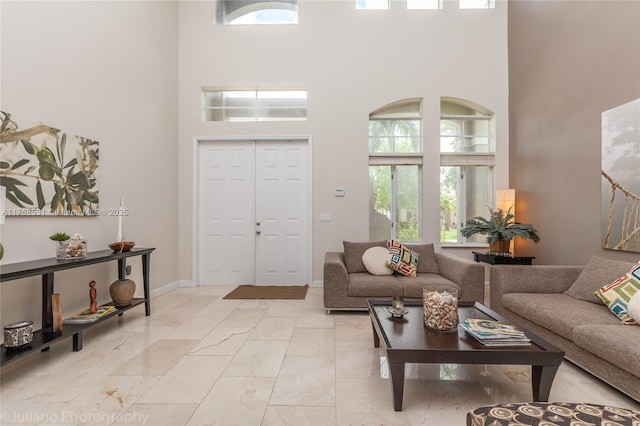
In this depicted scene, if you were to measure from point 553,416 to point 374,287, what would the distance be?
2228 millimetres

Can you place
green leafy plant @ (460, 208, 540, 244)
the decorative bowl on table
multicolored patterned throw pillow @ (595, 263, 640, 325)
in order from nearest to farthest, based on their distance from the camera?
multicolored patterned throw pillow @ (595, 263, 640, 325), the decorative bowl on table, green leafy plant @ (460, 208, 540, 244)

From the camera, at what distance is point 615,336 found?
1.81m

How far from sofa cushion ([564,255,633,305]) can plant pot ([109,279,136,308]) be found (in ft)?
13.8

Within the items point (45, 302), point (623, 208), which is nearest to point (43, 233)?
point (45, 302)

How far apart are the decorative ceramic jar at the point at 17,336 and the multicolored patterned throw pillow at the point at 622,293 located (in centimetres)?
410

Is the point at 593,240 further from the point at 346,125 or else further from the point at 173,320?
the point at 173,320

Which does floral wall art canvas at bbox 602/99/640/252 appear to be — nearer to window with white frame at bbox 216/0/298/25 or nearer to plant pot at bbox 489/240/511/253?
plant pot at bbox 489/240/511/253

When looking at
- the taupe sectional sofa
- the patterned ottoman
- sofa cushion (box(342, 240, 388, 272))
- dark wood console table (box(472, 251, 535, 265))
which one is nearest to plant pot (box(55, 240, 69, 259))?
sofa cushion (box(342, 240, 388, 272))

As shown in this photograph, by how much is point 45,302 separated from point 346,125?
3.97 m

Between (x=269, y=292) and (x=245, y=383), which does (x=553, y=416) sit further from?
(x=269, y=292)

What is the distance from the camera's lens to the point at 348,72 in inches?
182

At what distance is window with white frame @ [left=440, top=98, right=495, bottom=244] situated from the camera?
4715mm

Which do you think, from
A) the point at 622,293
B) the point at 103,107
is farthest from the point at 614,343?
the point at 103,107

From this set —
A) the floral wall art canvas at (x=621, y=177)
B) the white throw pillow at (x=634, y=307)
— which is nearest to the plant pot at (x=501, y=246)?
the floral wall art canvas at (x=621, y=177)
